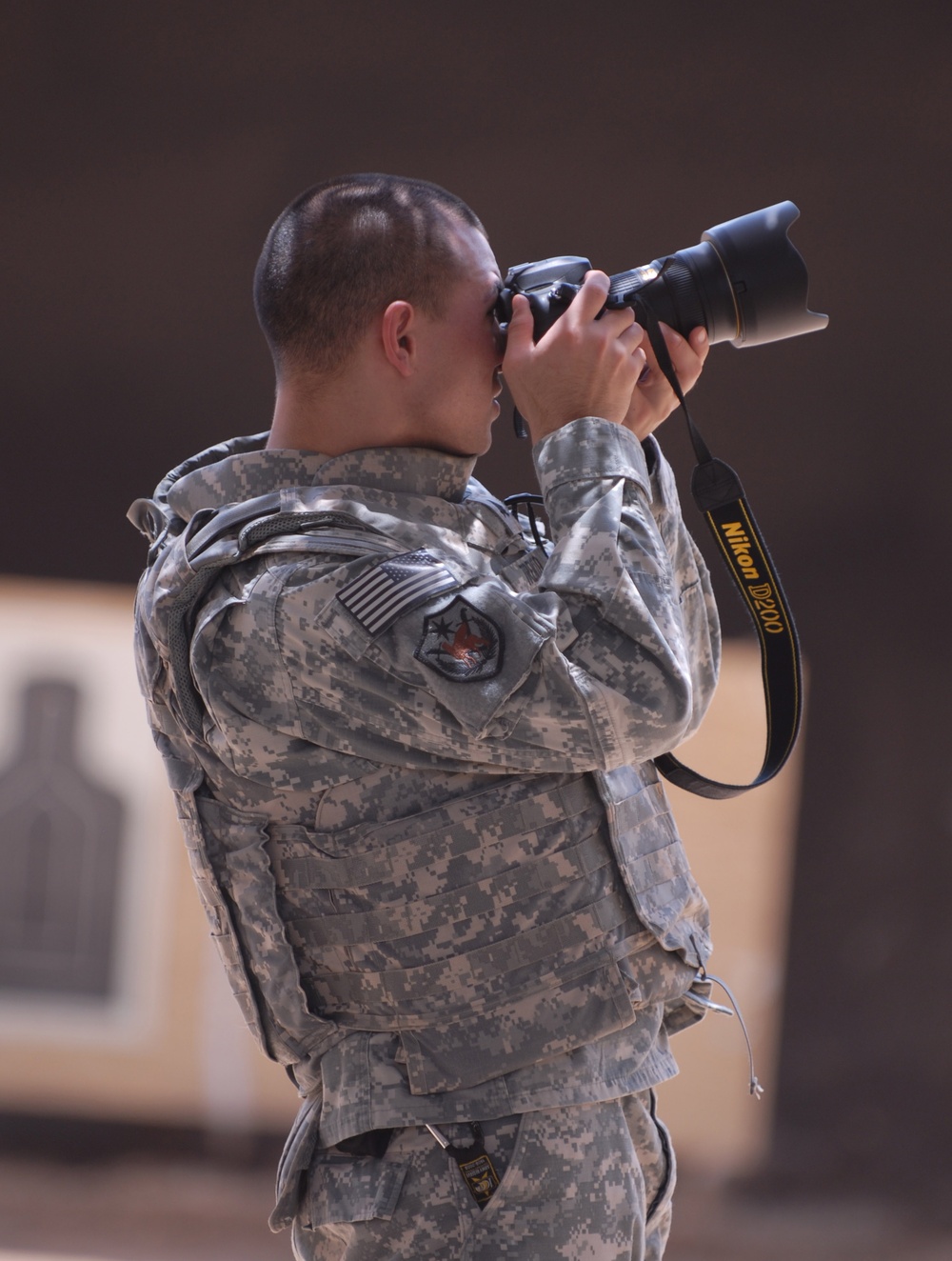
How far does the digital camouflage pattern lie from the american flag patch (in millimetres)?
357

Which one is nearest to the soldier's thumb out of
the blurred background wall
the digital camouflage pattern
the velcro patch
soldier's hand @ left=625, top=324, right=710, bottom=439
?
soldier's hand @ left=625, top=324, right=710, bottom=439

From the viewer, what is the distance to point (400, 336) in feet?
3.26

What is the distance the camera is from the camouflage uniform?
0.88m

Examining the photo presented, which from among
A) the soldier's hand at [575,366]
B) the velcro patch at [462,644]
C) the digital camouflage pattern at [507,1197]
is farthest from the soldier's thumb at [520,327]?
the digital camouflage pattern at [507,1197]

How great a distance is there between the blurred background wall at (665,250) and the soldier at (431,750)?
148 centimetres

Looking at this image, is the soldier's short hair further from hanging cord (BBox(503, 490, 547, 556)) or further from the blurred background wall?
the blurred background wall

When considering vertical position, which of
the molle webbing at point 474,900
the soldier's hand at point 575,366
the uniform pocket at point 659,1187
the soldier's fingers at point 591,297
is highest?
the soldier's fingers at point 591,297

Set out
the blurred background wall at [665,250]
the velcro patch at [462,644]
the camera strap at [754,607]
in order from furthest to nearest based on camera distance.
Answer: the blurred background wall at [665,250]
the camera strap at [754,607]
the velcro patch at [462,644]

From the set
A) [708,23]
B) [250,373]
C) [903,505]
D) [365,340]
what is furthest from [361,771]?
[708,23]

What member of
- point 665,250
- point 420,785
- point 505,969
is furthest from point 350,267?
point 665,250

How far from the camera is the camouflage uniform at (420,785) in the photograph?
88 centimetres

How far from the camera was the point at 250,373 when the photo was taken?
8.23 ft

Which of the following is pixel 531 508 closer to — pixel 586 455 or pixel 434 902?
pixel 586 455

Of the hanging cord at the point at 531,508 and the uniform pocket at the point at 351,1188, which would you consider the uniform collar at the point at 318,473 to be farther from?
the uniform pocket at the point at 351,1188
